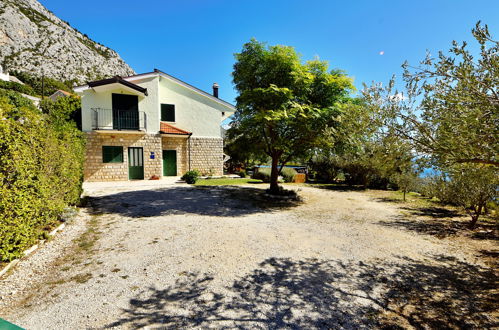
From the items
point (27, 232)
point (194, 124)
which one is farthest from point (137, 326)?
point (194, 124)

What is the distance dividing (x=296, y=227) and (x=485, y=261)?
415 cm

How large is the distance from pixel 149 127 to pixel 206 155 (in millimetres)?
4935

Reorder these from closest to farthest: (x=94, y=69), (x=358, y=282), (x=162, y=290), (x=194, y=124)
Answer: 1. (x=162, y=290)
2. (x=358, y=282)
3. (x=194, y=124)
4. (x=94, y=69)

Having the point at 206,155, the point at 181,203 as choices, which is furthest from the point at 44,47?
the point at 181,203

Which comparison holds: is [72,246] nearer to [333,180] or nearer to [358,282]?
[358,282]

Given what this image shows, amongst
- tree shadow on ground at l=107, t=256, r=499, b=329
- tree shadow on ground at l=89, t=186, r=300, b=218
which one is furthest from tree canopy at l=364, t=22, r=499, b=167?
tree shadow on ground at l=89, t=186, r=300, b=218

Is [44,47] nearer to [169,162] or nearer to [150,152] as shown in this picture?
[150,152]

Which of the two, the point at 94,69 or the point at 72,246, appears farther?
the point at 94,69

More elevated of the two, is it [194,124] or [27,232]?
[194,124]

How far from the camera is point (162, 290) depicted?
11.1ft

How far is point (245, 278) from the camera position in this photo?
3.79 m

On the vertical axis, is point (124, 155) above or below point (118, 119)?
below

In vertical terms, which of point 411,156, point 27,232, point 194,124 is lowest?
point 27,232

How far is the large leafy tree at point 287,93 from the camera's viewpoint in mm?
9075
